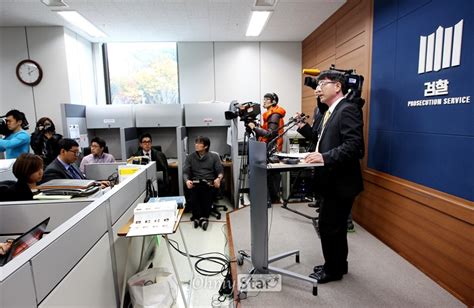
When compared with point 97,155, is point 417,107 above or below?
above

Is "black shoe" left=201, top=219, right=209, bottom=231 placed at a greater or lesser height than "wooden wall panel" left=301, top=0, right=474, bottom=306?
lesser

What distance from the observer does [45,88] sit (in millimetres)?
4379

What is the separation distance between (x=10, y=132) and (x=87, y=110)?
1462 millimetres

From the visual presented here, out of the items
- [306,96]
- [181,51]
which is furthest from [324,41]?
[181,51]

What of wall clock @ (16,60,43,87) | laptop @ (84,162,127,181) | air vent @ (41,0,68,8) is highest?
air vent @ (41,0,68,8)

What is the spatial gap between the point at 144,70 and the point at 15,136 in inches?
104

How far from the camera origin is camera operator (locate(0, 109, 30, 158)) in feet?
10.1

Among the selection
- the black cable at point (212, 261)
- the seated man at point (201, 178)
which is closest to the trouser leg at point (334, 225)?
the black cable at point (212, 261)

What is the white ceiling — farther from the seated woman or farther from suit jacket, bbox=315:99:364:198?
the seated woman

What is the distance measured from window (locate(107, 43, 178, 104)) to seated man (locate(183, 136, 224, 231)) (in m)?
2.02

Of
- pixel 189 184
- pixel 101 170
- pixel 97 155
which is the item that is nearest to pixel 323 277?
pixel 189 184

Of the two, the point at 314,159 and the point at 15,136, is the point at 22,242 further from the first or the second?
the point at 15,136

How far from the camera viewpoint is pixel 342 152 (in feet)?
5.72

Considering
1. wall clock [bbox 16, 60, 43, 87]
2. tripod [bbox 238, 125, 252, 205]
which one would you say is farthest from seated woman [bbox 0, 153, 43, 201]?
wall clock [bbox 16, 60, 43, 87]
